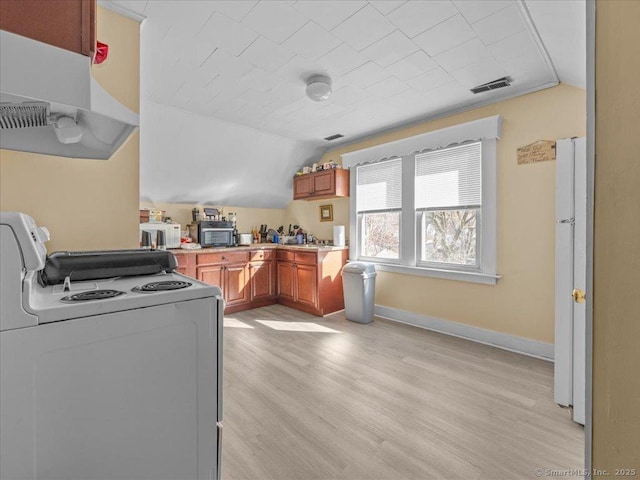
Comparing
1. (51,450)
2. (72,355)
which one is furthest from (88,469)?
(72,355)

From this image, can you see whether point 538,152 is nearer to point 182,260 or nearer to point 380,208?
point 380,208

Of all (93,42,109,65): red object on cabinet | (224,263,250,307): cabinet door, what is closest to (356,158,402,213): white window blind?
(224,263,250,307): cabinet door

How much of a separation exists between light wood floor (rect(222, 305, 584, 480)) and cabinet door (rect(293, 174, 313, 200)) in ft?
8.09

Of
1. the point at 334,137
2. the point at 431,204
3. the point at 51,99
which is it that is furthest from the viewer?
the point at 334,137

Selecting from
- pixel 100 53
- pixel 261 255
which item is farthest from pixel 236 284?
pixel 100 53

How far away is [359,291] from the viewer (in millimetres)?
3895

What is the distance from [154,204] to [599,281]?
15.7 feet

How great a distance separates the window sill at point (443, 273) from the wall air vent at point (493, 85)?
186 cm

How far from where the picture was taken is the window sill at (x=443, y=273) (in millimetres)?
3257

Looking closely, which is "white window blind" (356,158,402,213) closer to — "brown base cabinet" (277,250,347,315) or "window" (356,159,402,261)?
"window" (356,159,402,261)

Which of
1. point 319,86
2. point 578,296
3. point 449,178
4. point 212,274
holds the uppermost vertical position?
point 319,86

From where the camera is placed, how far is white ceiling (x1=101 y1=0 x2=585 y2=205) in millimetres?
1892

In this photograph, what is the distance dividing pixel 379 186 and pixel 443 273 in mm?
1477

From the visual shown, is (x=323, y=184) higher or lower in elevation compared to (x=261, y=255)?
higher
